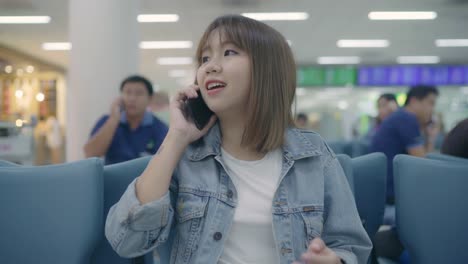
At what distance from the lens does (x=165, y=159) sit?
98 centimetres

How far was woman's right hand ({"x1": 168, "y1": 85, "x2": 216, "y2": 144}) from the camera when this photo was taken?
104 cm

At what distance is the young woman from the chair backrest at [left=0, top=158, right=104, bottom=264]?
0.40 feet

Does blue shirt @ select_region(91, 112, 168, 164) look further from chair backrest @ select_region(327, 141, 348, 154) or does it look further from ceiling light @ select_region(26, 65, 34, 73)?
ceiling light @ select_region(26, 65, 34, 73)

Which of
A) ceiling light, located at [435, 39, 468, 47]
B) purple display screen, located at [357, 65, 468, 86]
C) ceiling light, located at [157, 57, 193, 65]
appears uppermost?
ceiling light, located at [435, 39, 468, 47]

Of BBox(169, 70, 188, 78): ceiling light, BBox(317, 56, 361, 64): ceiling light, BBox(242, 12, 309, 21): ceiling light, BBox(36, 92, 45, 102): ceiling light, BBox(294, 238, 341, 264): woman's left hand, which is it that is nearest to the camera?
BBox(294, 238, 341, 264): woman's left hand

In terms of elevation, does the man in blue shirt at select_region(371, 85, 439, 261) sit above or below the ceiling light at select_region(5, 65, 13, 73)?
below

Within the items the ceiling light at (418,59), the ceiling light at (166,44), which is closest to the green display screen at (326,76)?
the ceiling light at (418,59)

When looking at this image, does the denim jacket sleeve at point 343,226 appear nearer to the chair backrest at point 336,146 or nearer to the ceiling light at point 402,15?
the chair backrest at point 336,146

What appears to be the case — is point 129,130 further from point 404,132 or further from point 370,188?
point 404,132

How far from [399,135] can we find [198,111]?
2.22m

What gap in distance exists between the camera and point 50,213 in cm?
104

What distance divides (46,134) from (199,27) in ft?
17.3

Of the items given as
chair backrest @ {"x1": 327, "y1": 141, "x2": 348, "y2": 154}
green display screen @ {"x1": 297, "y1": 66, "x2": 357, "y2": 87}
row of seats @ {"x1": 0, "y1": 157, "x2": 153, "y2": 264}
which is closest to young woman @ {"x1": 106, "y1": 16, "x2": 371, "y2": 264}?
row of seats @ {"x1": 0, "y1": 157, "x2": 153, "y2": 264}

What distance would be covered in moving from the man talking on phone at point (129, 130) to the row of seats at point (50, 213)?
4.95 feet
